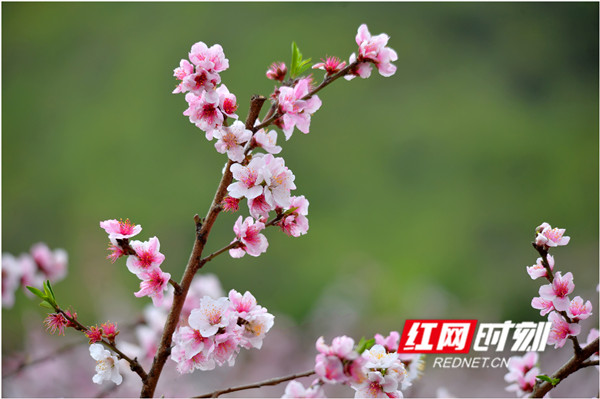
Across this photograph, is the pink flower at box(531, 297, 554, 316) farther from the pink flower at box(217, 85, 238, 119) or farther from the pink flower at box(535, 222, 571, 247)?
the pink flower at box(217, 85, 238, 119)

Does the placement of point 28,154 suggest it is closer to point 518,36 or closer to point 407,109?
point 407,109

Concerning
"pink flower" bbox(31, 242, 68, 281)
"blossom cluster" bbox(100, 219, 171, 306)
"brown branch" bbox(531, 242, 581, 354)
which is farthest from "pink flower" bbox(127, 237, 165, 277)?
"pink flower" bbox(31, 242, 68, 281)

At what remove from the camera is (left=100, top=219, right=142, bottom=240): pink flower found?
0.53 m

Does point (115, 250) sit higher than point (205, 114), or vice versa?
point (205, 114)

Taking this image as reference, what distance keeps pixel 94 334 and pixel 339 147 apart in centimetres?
437

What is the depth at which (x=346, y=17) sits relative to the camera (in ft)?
17.5

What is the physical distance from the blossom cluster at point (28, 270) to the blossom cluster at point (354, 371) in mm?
653

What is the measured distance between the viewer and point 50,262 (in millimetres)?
1083

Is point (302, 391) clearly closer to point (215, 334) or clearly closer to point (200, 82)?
point (215, 334)

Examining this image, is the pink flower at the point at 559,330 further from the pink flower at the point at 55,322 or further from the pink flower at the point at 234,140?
the pink flower at the point at 55,322

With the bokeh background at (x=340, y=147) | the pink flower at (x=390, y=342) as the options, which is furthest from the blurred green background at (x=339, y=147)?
the pink flower at (x=390, y=342)

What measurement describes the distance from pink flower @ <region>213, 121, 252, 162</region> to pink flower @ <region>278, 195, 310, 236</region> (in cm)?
7

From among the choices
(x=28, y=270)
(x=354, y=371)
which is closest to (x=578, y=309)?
(x=354, y=371)

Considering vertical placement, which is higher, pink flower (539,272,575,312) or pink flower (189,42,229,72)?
pink flower (189,42,229,72)
